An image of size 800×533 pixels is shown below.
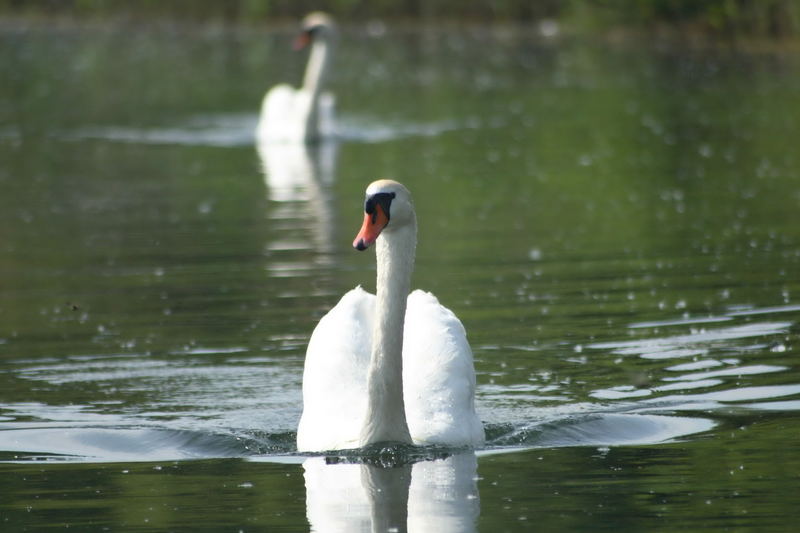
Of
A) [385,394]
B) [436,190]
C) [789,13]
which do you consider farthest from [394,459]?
[789,13]

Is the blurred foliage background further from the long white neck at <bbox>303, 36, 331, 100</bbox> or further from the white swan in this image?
the white swan

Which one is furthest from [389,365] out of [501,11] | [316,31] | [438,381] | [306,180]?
[501,11]

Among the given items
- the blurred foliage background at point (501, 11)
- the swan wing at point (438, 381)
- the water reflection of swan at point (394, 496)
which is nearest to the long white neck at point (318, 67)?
the blurred foliage background at point (501, 11)

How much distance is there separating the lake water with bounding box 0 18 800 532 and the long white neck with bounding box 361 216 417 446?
0.59 feet

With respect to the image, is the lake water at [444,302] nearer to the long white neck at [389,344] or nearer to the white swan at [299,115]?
the long white neck at [389,344]

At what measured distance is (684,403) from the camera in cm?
926

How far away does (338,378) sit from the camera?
28.8ft

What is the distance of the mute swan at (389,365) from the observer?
315 inches

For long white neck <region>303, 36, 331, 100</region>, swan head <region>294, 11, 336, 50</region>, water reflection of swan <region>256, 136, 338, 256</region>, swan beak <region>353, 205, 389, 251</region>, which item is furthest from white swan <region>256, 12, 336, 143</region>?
swan beak <region>353, 205, 389, 251</region>

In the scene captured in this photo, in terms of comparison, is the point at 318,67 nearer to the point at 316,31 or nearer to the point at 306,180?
the point at 316,31

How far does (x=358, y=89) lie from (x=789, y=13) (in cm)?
1102

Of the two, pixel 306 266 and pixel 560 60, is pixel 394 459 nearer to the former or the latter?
pixel 306 266

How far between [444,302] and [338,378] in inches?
143

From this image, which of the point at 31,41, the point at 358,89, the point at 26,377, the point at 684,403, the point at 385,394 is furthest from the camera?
the point at 31,41
